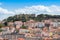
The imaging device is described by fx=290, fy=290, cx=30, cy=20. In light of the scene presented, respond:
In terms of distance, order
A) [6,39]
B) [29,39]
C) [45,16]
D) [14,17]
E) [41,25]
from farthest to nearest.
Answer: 1. [45,16]
2. [14,17]
3. [41,25]
4. [29,39]
5. [6,39]

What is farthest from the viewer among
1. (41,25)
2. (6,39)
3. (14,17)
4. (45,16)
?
(45,16)

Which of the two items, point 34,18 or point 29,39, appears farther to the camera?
point 34,18

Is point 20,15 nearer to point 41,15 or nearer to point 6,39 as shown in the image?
point 41,15

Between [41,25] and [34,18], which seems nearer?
[41,25]

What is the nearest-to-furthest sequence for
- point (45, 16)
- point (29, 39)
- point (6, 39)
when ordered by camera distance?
point (6, 39) < point (29, 39) < point (45, 16)

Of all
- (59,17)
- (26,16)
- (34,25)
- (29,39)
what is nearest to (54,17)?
(59,17)

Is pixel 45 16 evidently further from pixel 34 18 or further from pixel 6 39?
pixel 6 39

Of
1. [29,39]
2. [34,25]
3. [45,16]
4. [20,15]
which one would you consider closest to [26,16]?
[20,15]

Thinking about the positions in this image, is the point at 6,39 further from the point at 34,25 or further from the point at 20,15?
the point at 20,15

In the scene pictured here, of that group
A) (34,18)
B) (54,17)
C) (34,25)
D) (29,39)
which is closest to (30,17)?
(34,18)
